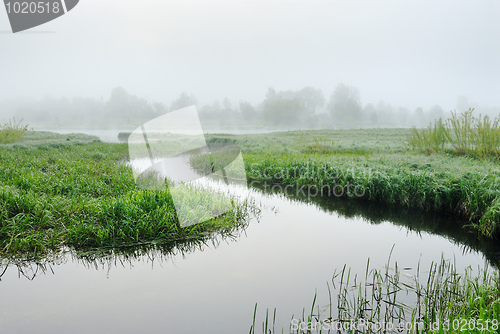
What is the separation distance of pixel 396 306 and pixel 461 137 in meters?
14.0

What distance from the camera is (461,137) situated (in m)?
14.8

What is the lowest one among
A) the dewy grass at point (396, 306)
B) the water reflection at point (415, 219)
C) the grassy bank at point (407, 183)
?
the water reflection at point (415, 219)

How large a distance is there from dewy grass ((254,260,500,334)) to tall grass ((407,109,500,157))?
1167 cm

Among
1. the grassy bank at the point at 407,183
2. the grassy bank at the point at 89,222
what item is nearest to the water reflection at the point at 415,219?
the grassy bank at the point at 407,183

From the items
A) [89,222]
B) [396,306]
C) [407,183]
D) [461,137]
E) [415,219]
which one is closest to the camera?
[396,306]

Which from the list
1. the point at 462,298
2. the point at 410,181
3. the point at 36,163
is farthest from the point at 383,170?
the point at 36,163

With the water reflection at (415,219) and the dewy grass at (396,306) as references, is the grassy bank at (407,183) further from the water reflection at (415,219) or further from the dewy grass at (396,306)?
the dewy grass at (396,306)

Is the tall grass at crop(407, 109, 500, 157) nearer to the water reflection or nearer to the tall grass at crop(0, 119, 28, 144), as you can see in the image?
the water reflection

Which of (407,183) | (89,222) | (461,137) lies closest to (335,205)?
(407,183)

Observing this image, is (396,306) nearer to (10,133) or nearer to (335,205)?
(335,205)

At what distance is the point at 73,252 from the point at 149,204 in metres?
1.50

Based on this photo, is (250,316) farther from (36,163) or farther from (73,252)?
(36,163)

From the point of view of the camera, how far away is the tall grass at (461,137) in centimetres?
1343

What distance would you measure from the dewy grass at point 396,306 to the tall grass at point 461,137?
1167 cm
